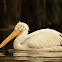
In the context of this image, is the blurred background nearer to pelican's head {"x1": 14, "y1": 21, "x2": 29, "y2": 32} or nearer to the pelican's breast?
pelican's head {"x1": 14, "y1": 21, "x2": 29, "y2": 32}

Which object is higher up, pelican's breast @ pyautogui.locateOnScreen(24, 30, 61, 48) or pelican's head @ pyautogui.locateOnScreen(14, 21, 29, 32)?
pelican's head @ pyautogui.locateOnScreen(14, 21, 29, 32)

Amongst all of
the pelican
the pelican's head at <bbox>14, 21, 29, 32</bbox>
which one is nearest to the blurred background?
the pelican's head at <bbox>14, 21, 29, 32</bbox>

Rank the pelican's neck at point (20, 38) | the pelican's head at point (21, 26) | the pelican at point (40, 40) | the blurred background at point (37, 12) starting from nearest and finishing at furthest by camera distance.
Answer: the pelican at point (40, 40) → the pelican's neck at point (20, 38) → the pelican's head at point (21, 26) → the blurred background at point (37, 12)

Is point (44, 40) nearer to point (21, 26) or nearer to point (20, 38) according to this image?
point (20, 38)

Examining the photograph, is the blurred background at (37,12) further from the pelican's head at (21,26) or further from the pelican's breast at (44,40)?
the pelican's breast at (44,40)

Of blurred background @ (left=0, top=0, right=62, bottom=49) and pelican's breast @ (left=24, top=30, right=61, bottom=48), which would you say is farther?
blurred background @ (left=0, top=0, right=62, bottom=49)

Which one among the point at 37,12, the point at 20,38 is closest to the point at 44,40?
the point at 20,38

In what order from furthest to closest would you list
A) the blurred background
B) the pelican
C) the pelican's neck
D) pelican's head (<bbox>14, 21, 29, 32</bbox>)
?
1. the blurred background
2. pelican's head (<bbox>14, 21, 29, 32</bbox>)
3. the pelican's neck
4. the pelican

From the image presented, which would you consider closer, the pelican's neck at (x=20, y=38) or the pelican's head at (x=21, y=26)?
the pelican's neck at (x=20, y=38)

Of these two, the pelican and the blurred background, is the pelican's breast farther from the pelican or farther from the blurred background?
the blurred background

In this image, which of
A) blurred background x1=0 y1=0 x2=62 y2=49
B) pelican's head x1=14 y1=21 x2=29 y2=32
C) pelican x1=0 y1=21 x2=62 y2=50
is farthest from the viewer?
blurred background x1=0 y1=0 x2=62 y2=49

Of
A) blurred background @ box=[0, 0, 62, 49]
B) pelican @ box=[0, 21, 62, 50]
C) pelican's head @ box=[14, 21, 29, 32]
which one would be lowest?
pelican @ box=[0, 21, 62, 50]

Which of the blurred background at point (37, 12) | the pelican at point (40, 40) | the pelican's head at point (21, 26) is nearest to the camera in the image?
the pelican at point (40, 40)

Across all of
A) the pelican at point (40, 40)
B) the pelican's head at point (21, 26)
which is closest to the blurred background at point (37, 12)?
the pelican's head at point (21, 26)
